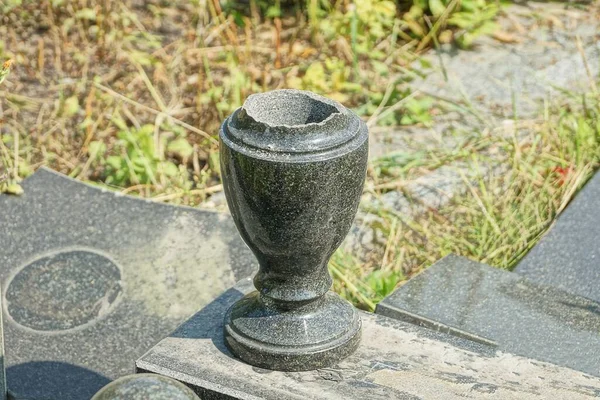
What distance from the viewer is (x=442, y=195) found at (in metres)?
3.63

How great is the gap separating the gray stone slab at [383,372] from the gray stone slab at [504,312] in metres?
0.25

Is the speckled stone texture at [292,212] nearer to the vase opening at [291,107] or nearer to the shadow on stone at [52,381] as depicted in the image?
the vase opening at [291,107]

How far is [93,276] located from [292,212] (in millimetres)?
1302

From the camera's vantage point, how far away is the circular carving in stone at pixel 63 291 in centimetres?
290

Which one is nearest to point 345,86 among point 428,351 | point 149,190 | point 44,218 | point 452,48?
point 452,48

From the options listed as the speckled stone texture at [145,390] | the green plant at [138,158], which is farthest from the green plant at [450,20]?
the speckled stone texture at [145,390]

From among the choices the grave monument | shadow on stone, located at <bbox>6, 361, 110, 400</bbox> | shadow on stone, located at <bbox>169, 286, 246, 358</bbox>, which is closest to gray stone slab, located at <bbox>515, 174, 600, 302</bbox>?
the grave monument

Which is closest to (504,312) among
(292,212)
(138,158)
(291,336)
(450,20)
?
(291,336)

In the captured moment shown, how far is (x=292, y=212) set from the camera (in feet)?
6.44

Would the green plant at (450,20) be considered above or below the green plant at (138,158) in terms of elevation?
above

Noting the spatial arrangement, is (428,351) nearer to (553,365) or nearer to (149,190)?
(553,365)

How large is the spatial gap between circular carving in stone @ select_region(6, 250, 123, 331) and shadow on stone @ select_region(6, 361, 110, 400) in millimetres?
183

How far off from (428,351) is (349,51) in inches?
100

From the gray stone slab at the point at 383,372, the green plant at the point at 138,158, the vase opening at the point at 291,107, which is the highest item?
the vase opening at the point at 291,107
